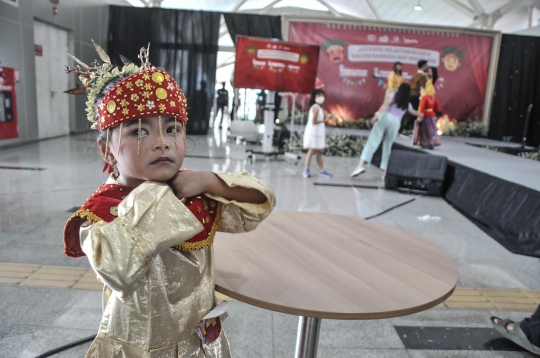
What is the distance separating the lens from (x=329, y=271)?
1056 millimetres

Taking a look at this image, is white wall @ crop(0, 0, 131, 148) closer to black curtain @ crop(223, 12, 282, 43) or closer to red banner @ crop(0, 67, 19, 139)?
red banner @ crop(0, 67, 19, 139)

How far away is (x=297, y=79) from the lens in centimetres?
695

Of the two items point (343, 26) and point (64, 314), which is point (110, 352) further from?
point (343, 26)

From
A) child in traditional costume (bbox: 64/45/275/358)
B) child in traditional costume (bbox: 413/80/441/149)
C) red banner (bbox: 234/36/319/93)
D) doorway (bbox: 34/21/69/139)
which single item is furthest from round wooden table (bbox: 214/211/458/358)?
doorway (bbox: 34/21/69/139)

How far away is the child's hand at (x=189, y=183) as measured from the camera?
86 centimetres

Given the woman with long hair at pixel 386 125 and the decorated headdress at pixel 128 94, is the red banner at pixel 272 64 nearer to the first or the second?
the woman with long hair at pixel 386 125

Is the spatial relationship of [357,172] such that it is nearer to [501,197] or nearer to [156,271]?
[501,197]

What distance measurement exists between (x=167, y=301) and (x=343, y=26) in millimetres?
9988

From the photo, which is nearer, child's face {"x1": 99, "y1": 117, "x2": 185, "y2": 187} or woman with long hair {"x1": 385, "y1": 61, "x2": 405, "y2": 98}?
child's face {"x1": 99, "y1": 117, "x2": 185, "y2": 187}

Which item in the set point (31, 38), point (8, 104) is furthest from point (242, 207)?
point (31, 38)

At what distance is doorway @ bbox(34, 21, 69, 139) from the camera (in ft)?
26.1

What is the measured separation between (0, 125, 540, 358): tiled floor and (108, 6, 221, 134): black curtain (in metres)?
6.10

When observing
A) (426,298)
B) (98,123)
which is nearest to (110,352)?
(98,123)

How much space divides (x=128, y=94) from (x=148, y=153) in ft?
0.40
